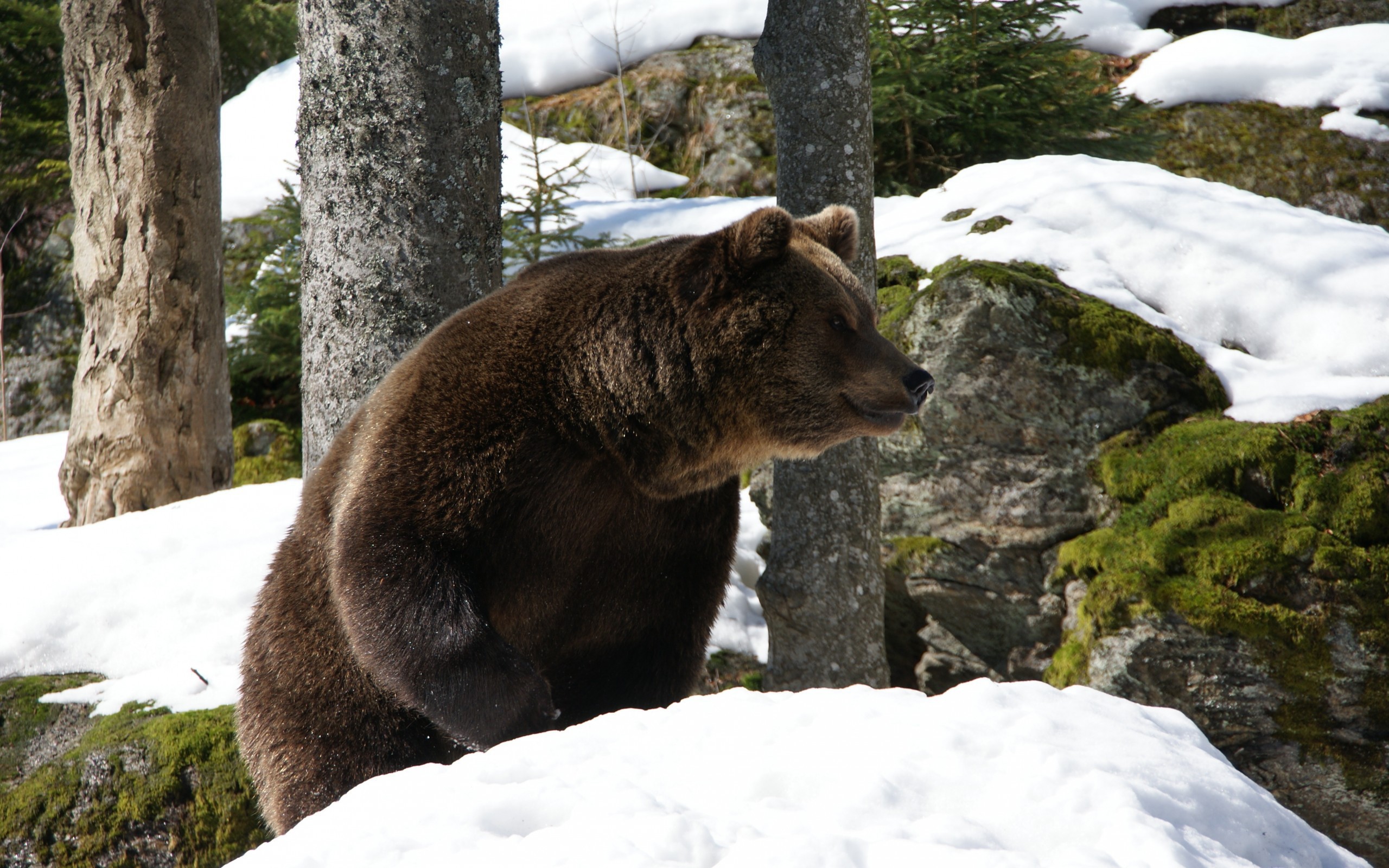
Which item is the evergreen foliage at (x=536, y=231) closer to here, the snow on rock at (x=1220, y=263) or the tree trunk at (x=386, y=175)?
the snow on rock at (x=1220, y=263)

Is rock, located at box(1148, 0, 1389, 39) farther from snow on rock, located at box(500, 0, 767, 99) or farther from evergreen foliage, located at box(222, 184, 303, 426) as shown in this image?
evergreen foliage, located at box(222, 184, 303, 426)

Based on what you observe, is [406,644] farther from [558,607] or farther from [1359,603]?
[1359,603]

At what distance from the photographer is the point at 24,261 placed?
13.1 meters

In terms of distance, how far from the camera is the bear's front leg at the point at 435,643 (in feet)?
8.02

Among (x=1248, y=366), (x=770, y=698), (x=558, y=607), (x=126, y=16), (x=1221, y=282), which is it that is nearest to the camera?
(x=770, y=698)

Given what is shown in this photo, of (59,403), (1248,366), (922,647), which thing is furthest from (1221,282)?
(59,403)

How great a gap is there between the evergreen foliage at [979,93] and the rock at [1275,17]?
4896mm

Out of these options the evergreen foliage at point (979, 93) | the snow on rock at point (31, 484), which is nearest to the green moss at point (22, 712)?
the snow on rock at point (31, 484)

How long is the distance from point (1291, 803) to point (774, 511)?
2.40 meters

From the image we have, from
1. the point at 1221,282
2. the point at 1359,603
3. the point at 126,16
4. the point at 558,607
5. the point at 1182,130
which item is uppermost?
the point at 126,16

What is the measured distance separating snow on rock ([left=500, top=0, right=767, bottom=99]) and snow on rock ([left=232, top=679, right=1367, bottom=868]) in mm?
12668

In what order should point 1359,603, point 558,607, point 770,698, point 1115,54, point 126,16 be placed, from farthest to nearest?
point 1115,54
point 126,16
point 1359,603
point 558,607
point 770,698

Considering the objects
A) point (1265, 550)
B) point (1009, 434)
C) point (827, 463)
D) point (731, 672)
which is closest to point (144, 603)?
point (731, 672)

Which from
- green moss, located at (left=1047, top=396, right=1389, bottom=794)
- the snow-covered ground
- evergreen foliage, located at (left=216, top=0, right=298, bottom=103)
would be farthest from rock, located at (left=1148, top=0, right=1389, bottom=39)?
evergreen foliage, located at (left=216, top=0, right=298, bottom=103)
